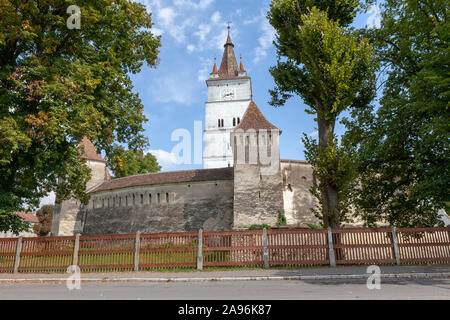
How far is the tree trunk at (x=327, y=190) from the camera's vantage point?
12.0m

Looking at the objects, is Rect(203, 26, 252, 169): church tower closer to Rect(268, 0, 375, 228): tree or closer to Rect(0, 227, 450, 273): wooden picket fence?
Rect(268, 0, 375, 228): tree

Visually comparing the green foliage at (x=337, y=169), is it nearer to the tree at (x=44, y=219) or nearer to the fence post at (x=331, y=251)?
the fence post at (x=331, y=251)

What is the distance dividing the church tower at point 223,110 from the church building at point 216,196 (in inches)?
841

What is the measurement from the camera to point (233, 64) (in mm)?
55812

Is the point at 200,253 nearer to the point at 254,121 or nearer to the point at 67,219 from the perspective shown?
the point at 254,121

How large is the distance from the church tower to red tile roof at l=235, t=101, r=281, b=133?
24.0m

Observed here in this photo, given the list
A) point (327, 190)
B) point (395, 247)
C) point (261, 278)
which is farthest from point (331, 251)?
point (261, 278)

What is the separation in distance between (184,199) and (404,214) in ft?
59.1

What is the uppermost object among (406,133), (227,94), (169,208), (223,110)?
(227,94)

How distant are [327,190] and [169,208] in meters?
18.1

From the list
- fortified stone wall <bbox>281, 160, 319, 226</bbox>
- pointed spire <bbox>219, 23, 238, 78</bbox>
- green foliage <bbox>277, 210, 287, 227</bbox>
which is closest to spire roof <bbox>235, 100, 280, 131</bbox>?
fortified stone wall <bbox>281, 160, 319, 226</bbox>

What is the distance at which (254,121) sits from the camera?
992 inches

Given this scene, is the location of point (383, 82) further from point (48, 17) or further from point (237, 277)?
point (48, 17)

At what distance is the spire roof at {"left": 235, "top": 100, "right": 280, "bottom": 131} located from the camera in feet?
81.1
